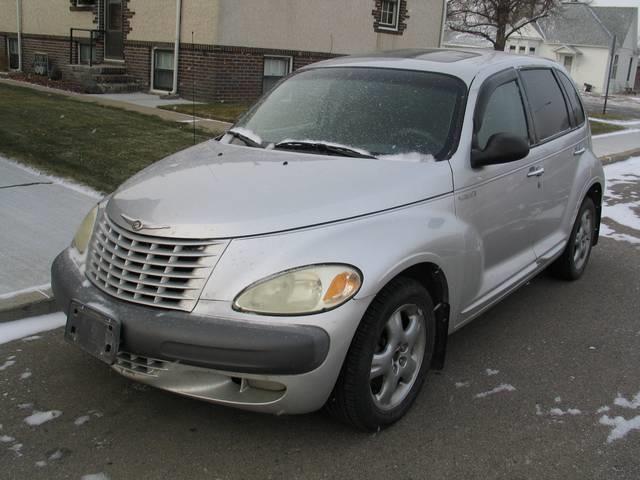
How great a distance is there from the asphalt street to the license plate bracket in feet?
1.42

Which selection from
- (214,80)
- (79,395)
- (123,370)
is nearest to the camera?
(123,370)

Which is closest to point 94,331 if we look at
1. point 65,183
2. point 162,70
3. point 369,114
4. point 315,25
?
point 369,114

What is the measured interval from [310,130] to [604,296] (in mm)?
2794

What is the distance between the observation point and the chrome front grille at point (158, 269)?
114 inches

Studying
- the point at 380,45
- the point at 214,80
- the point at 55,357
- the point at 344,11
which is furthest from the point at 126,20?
the point at 55,357

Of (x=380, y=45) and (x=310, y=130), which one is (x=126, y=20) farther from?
(x=310, y=130)

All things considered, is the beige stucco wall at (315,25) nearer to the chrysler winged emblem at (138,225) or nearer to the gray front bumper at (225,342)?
the chrysler winged emblem at (138,225)

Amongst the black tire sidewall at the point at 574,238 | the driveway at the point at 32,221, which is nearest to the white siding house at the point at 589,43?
the driveway at the point at 32,221

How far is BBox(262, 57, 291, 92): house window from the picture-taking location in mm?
16719

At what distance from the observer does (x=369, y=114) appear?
4027mm

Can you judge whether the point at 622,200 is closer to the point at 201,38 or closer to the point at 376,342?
the point at 376,342

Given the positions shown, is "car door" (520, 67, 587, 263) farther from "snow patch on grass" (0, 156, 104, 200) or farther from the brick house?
the brick house

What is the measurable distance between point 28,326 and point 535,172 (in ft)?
11.0

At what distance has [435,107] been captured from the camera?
13.1ft
